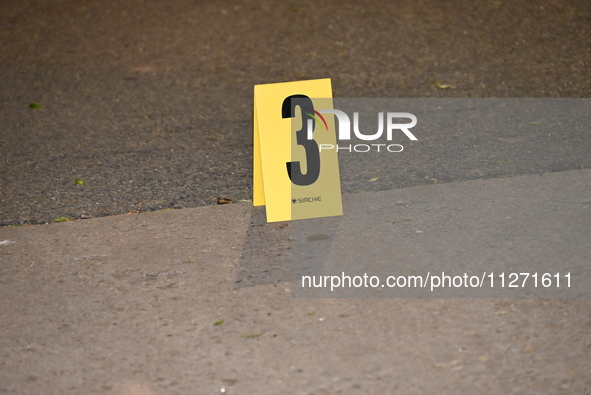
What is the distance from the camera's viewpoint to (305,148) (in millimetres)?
3941

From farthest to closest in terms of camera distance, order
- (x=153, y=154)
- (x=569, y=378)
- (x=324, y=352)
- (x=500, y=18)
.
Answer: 1. (x=500, y=18)
2. (x=153, y=154)
3. (x=324, y=352)
4. (x=569, y=378)

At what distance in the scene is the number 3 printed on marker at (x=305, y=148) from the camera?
3945 millimetres

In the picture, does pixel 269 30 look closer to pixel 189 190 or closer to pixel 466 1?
pixel 466 1

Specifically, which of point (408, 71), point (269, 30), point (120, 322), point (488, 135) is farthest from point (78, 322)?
point (269, 30)

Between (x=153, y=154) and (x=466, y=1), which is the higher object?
(x=466, y=1)

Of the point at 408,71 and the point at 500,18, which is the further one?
the point at 500,18

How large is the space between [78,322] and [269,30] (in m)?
5.61

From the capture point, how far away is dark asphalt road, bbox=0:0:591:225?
184 inches

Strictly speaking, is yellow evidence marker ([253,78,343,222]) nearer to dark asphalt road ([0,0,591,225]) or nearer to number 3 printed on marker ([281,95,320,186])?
number 3 printed on marker ([281,95,320,186])

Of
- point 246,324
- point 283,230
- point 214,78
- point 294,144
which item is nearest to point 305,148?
point 294,144

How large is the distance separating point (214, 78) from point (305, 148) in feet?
10.3

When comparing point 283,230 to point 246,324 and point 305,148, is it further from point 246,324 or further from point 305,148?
point 246,324

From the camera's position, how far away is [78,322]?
122 inches

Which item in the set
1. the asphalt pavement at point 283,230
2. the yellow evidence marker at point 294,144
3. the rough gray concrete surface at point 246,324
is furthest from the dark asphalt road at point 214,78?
the rough gray concrete surface at point 246,324
